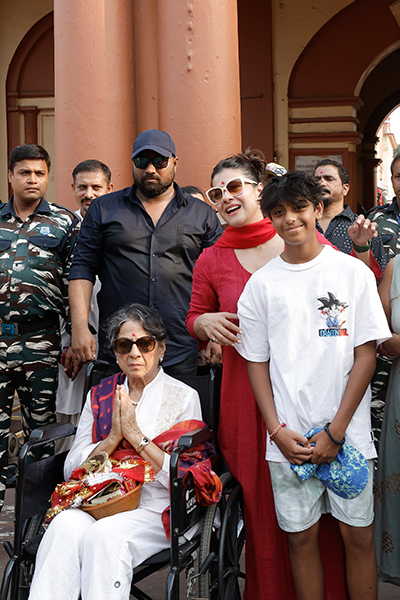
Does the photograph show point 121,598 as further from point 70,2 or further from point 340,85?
point 340,85

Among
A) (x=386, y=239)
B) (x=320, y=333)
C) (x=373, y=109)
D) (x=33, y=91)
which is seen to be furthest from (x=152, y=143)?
(x=373, y=109)

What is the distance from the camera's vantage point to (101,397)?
3.01 meters

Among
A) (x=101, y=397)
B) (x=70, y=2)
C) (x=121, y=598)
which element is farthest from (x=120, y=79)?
(x=121, y=598)

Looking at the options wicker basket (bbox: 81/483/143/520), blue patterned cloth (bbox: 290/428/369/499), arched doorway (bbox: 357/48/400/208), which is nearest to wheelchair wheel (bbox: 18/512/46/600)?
wicker basket (bbox: 81/483/143/520)

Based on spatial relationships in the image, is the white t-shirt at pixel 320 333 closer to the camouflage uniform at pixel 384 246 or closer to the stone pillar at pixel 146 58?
the camouflage uniform at pixel 384 246

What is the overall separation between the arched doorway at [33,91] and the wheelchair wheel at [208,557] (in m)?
8.39

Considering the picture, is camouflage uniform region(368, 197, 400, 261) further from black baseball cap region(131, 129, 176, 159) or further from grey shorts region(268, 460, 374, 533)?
grey shorts region(268, 460, 374, 533)

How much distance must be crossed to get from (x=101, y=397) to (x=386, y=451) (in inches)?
49.0

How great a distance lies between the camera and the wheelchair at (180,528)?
2.52 m

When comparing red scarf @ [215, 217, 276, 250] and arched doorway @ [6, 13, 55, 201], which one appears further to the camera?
arched doorway @ [6, 13, 55, 201]

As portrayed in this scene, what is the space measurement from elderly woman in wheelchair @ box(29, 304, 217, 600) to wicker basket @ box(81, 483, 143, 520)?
0.02 meters

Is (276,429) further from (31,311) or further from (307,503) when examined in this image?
(31,311)

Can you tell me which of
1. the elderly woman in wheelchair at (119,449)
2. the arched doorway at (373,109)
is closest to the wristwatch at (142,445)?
the elderly woman in wheelchair at (119,449)

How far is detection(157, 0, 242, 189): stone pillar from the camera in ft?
16.1
